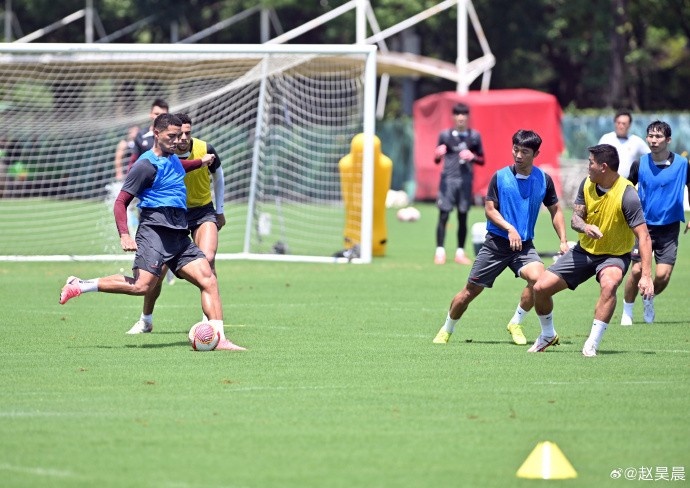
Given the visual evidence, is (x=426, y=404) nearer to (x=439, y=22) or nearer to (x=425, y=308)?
(x=425, y=308)

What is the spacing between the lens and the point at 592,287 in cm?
1728

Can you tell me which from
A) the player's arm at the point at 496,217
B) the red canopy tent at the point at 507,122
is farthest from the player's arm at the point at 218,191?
the red canopy tent at the point at 507,122

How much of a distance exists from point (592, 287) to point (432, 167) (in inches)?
825

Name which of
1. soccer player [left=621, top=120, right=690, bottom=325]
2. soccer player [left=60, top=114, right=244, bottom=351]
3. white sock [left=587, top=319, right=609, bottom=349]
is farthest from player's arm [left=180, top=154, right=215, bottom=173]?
soccer player [left=621, top=120, right=690, bottom=325]

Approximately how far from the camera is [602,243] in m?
10.8

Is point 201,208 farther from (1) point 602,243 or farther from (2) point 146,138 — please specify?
(1) point 602,243

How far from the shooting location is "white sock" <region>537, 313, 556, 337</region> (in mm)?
11069

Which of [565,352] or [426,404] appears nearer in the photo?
[426,404]

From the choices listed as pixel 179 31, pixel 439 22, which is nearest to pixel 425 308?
pixel 439 22

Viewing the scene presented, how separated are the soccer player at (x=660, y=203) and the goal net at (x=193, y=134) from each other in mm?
6742

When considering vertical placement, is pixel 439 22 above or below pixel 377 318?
above

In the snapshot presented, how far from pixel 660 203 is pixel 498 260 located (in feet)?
8.71

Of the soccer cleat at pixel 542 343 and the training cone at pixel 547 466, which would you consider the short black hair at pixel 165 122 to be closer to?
the soccer cleat at pixel 542 343

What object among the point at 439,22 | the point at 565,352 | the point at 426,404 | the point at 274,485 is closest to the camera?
the point at 274,485
